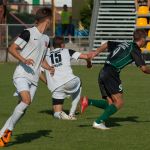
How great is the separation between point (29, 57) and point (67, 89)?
3.25 m

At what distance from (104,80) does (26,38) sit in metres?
2.09

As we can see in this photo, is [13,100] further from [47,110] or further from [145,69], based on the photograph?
[145,69]

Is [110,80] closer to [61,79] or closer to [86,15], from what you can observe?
[61,79]

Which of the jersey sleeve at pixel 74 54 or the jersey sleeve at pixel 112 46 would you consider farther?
the jersey sleeve at pixel 74 54

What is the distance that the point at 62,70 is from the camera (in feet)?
43.7

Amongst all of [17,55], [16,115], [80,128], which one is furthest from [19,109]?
[80,128]

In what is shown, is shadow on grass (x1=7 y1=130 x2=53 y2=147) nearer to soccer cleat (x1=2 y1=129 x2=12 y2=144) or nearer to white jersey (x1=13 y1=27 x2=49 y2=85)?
soccer cleat (x1=2 y1=129 x2=12 y2=144)

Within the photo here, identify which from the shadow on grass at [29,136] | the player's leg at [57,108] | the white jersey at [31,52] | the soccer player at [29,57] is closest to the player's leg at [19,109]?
the soccer player at [29,57]

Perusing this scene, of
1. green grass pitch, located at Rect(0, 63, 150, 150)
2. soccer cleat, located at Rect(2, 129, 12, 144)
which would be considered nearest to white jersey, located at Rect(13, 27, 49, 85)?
soccer cleat, located at Rect(2, 129, 12, 144)

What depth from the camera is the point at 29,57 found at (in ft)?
33.4

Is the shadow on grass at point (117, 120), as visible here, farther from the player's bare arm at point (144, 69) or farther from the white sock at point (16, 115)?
the white sock at point (16, 115)

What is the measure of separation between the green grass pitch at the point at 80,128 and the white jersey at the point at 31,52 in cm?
97

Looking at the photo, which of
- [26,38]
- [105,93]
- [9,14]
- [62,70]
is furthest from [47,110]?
[9,14]

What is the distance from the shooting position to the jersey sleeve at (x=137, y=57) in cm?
1152
